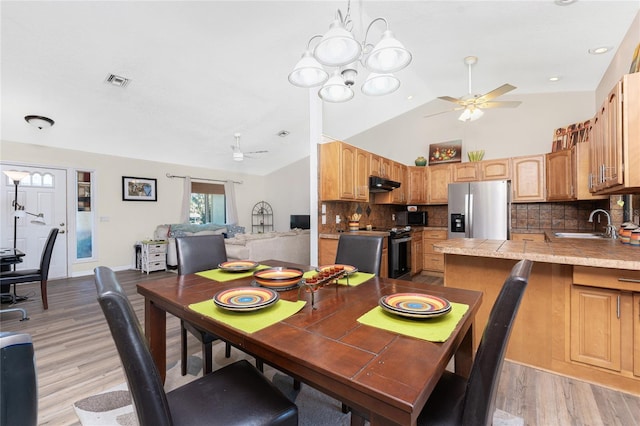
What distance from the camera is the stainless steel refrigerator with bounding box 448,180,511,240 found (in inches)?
179

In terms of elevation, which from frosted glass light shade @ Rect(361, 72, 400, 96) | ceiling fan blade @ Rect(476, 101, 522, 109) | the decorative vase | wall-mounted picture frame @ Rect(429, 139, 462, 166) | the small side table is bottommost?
the small side table

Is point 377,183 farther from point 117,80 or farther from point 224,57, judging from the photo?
point 117,80

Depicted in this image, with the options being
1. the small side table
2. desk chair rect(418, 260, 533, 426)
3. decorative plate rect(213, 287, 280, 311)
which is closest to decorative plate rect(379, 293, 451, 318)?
desk chair rect(418, 260, 533, 426)

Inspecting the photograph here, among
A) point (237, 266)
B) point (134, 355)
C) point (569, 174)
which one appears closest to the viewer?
point (134, 355)

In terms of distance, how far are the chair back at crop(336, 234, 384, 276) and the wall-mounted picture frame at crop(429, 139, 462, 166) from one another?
13.9 ft

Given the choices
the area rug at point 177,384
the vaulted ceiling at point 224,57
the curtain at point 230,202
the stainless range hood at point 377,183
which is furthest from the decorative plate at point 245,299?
the curtain at point 230,202

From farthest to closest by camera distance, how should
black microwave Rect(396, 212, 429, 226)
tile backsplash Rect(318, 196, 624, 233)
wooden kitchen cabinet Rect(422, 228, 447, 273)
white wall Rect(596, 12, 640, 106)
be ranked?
black microwave Rect(396, 212, 429, 226) → wooden kitchen cabinet Rect(422, 228, 447, 273) → tile backsplash Rect(318, 196, 624, 233) → white wall Rect(596, 12, 640, 106)

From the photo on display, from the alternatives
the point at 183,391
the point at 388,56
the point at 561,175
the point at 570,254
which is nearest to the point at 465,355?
the point at 570,254

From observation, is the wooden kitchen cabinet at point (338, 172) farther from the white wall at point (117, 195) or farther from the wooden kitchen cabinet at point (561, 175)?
the white wall at point (117, 195)

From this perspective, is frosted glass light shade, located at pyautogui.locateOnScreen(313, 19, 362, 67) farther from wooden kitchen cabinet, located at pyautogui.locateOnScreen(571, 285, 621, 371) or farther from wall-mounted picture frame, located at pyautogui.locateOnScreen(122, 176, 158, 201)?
wall-mounted picture frame, located at pyautogui.locateOnScreen(122, 176, 158, 201)

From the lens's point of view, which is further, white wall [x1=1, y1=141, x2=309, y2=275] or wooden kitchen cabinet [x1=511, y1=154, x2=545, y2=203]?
white wall [x1=1, y1=141, x2=309, y2=275]

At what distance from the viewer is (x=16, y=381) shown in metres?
0.82

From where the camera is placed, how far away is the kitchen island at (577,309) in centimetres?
179

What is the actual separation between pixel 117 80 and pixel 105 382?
150 inches
